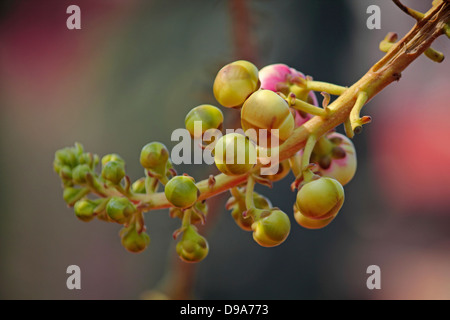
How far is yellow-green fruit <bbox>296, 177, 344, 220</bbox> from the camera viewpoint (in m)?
0.39

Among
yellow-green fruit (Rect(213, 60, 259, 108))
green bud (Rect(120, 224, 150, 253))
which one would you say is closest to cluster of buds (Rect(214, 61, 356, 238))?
yellow-green fruit (Rect(213, 60, 259, 108))

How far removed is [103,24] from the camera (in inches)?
71.6

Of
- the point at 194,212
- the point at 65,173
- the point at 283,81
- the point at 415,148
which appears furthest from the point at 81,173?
the point at 415,148

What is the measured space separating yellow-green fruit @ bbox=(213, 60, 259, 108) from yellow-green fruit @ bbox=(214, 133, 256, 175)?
42 mm

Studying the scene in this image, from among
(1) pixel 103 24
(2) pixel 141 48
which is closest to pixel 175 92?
(2) pixel 141 48

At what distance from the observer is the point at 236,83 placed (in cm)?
42

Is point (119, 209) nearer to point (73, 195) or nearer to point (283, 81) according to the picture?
point (73, 195)

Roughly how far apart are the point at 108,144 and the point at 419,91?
129cm

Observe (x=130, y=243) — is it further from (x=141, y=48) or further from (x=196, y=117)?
(x=141, y=48)

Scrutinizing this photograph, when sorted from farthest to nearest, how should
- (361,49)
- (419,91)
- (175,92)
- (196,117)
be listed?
1. (419,91)
2. (361,49)
3. (175,92)
4. (196,117)

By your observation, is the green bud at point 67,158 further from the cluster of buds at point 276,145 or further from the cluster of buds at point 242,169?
the cluster of buds at point 276,145

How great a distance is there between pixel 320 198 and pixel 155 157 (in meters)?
0.18

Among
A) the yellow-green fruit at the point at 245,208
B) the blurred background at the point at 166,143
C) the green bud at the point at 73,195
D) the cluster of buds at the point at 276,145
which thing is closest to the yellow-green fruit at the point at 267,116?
the cluster of buds at the point at 276,145

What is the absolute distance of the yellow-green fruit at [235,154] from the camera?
1.30 feet
